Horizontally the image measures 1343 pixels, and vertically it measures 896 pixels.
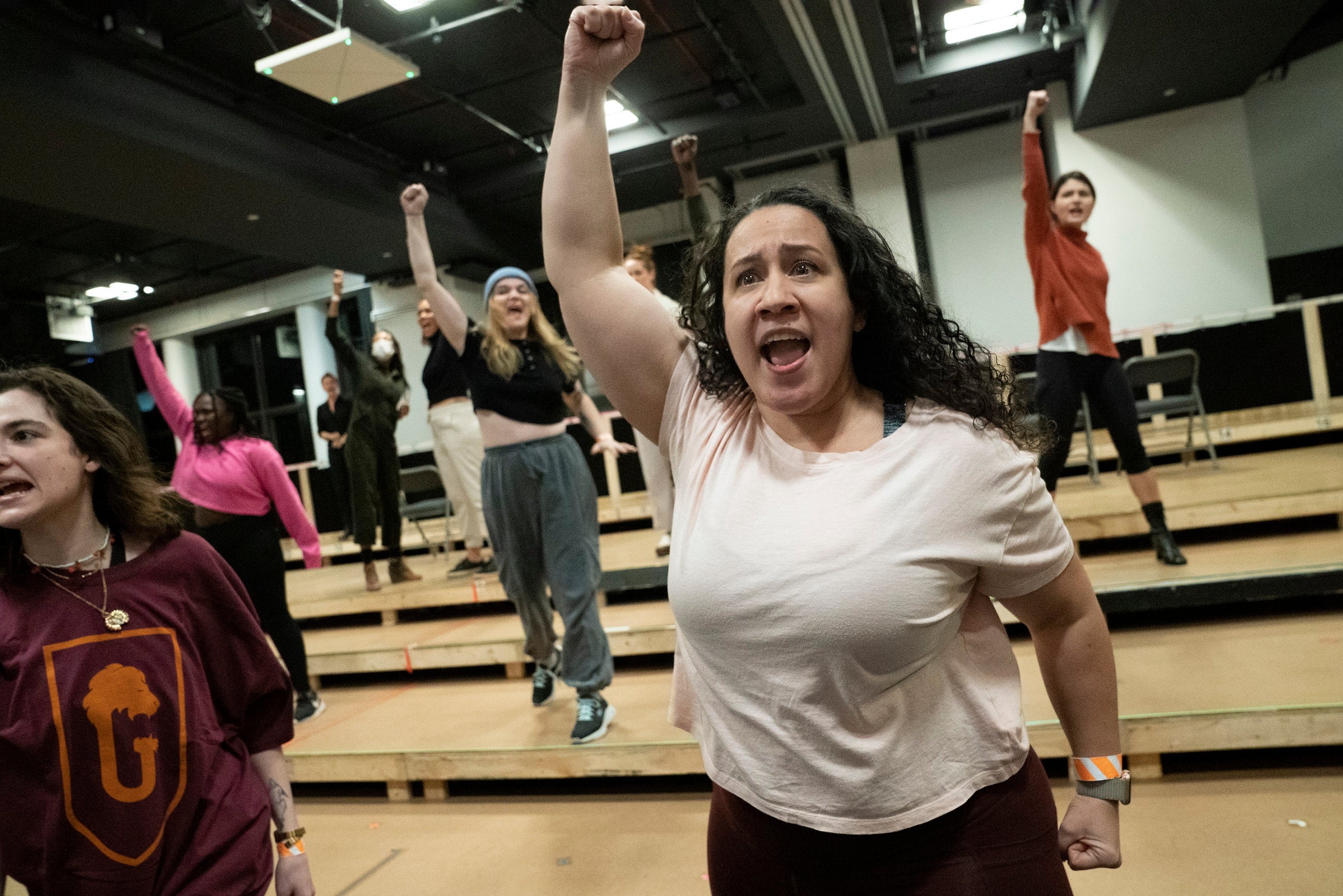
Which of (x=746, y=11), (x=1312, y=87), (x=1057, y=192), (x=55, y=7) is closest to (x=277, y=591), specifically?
(x=1057, y=192)

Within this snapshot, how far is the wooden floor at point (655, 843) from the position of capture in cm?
170

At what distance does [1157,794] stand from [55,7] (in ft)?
20.0

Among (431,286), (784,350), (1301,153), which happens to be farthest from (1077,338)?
(1301,153)

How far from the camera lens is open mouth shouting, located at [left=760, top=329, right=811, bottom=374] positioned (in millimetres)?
853

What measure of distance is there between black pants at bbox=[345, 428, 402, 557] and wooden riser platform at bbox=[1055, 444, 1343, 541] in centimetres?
333

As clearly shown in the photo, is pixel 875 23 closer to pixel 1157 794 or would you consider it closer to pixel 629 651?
pixel 629 651

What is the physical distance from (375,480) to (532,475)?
2.33 meters

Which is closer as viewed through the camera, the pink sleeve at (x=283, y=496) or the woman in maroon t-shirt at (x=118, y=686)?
the woman in maroon t-shirt at (x=118, y=686)

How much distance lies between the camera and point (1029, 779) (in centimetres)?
87

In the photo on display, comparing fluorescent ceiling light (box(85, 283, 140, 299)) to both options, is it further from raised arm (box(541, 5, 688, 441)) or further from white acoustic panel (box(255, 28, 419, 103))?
raised arm (box(541, 5, 688, 441))

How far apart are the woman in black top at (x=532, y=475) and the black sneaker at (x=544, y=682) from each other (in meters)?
0.17

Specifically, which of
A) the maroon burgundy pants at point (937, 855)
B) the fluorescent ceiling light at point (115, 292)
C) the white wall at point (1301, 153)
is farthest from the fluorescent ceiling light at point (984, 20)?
the fluorescent ceiling light at point (115, 292)

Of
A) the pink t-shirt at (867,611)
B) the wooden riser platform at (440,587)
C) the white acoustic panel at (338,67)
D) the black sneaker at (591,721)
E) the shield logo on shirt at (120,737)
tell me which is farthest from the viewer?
the white acoustic panel at (338,67)

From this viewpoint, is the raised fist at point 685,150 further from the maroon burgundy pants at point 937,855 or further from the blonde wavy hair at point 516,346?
the maroon burgundy pants at point 937,855
